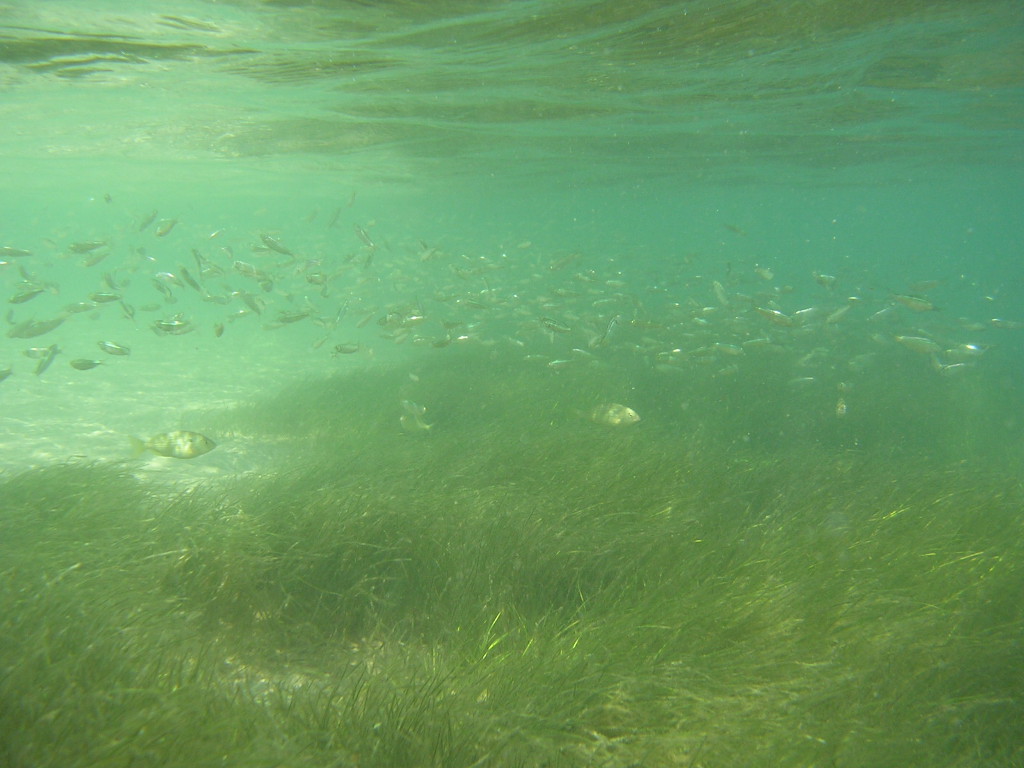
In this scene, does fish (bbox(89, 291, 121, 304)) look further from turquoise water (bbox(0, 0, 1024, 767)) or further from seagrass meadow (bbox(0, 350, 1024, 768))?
seagrass meadow (bbox(0, 350, 1024, 768))

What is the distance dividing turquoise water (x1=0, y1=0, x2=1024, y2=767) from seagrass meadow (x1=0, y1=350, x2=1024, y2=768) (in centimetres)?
4

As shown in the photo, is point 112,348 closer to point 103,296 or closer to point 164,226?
point 103,296

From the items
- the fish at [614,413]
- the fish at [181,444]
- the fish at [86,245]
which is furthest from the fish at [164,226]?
the fish at [614,413]

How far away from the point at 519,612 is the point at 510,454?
161 inches

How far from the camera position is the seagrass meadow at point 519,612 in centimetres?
358

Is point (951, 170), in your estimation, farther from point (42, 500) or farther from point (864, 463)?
point (42, 500)

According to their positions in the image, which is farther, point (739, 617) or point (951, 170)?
point (951, 170)

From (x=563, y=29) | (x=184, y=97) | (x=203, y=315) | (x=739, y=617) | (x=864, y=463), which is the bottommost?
(x=203, y=315)

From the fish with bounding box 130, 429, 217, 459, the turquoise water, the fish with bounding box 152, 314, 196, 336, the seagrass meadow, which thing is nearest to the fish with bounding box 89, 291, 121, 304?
the turquoise water

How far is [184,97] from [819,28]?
18467 mm

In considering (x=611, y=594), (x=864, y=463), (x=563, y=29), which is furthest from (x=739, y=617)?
(x=563, y=29)

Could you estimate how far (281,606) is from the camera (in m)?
5.57

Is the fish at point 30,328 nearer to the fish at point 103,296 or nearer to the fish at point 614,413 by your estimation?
the fish at point 103,296

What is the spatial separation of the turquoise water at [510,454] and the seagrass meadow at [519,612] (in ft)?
0.12
